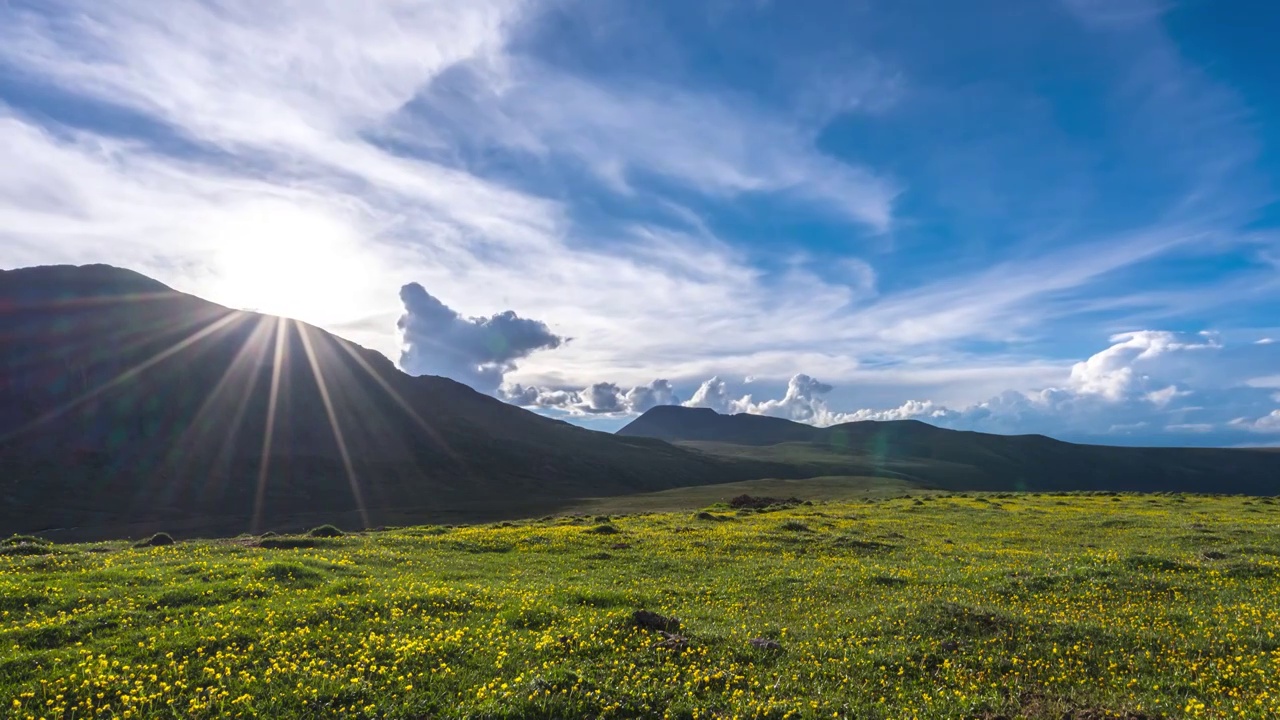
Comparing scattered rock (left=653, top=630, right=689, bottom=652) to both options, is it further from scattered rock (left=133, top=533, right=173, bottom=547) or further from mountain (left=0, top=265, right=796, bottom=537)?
mountain (left=0, top=265, right=796, bottom=537)

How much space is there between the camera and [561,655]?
46.7 feet

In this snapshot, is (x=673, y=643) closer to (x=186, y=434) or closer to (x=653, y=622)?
(x=653, y=622)

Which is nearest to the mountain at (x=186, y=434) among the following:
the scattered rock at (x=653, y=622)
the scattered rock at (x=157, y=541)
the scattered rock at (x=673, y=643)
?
the scattered rock at (x=157, y=541)

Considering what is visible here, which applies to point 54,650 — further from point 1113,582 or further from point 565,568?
point 1113,582

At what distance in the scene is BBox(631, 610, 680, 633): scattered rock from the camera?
16.8 meters

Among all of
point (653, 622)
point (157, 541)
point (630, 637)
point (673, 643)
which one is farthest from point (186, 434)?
point (673, 643)

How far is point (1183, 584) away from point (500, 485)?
167 metres

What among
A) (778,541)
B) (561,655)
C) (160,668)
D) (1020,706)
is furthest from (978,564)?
(160,668)

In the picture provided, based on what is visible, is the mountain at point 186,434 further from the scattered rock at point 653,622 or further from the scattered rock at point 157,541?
the scattered rock at point 653,622

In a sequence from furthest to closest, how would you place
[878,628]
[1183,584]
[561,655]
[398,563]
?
[398,563], [1183,584], [878,628], [561,655]

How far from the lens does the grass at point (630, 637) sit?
11852mm

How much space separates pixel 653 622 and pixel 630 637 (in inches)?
54.0

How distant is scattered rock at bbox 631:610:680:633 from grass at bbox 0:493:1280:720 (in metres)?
0.25

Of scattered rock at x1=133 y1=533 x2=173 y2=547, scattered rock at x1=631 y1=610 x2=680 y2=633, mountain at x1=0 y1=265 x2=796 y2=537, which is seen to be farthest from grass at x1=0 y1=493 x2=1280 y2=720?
mountain at x1=0 y1=265 x2=796 y2=537
